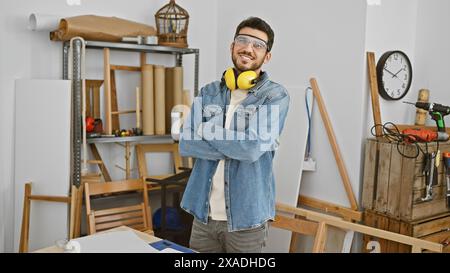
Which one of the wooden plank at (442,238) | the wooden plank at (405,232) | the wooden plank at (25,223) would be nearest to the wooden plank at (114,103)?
the wooden plank at (25,223)

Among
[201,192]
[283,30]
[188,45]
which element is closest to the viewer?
[201,192]

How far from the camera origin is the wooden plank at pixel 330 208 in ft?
9.46

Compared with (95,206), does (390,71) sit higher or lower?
higher

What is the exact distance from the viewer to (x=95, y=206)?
345cm

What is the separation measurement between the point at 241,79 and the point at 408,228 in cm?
134

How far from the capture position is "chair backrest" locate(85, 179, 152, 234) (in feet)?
9.85

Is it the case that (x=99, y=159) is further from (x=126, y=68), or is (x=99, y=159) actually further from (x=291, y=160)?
(x=291, y=160)

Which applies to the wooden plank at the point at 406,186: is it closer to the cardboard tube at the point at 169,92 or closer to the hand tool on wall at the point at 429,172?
the hand tool on wall at the point at 429,172

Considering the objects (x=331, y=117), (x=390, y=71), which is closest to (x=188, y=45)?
(x=331, y=117)

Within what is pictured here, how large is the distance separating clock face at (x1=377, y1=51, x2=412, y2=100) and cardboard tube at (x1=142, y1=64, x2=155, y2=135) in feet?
5.15

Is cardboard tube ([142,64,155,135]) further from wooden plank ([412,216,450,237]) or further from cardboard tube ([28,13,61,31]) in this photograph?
wooden plank ([412,216,450,237])
